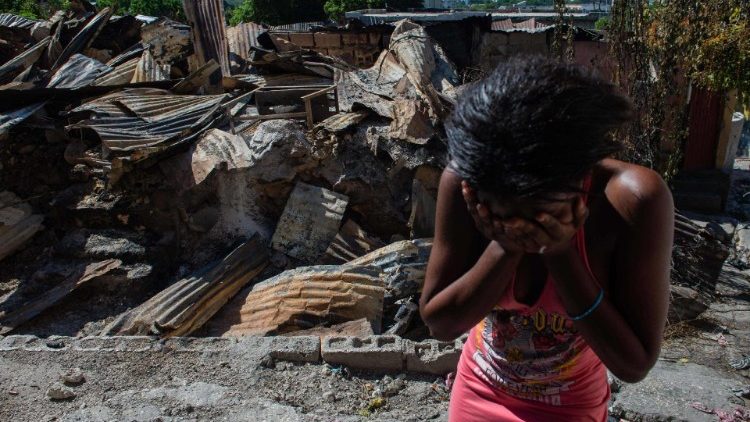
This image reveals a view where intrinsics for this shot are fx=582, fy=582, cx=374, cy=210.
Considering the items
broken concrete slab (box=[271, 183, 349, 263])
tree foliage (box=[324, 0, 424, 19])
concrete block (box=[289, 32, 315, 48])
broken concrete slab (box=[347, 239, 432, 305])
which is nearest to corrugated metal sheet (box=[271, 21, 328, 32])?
concrete block (box=[289, 32, 315, 48])

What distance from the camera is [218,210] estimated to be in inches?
232

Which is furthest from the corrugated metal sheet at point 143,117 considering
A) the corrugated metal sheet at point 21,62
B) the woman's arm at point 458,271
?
the woman's arm at point 458,271

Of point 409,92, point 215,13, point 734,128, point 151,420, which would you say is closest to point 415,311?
point 151,420

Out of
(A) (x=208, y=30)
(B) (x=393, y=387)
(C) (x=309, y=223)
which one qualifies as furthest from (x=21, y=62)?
(B) (x=393, y=387)

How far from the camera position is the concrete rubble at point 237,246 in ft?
11.7

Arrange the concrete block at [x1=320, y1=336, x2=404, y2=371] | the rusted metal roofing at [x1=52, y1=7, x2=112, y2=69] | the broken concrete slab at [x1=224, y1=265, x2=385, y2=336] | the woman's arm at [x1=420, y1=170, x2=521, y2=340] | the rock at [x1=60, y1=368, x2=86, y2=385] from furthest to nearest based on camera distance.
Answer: the rusted metal roofing at [x1=52, y1=7, x2=112, y2=69]
the broken concrete slab at [x1=224, y1=265, x2=385, y2=336]
the concrete block at [x1=320, y1=336, x2=404, y2=371]
the rock at [x1=60, y1=368, x2=86, y2=385]
the woman's arm at [x1=420, y1=170, x2=521, y2=340]

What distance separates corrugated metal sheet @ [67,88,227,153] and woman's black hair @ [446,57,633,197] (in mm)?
5075

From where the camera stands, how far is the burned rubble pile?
4.78m

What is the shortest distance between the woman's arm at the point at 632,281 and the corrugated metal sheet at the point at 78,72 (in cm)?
765

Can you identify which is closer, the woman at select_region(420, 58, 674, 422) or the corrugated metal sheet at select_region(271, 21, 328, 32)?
the woman at select_region(420, 58, 674, 422)

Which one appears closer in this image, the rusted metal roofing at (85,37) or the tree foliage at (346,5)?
the rusted metal roofing at (85,37)

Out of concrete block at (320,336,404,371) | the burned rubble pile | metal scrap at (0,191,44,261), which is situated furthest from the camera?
metal scrap at (0,191,44,261)

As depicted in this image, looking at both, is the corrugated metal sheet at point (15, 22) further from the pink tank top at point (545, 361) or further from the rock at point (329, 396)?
the pink tank top at point (545, 361)

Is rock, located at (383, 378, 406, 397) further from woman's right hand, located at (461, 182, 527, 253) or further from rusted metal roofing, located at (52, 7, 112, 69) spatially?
rusted metal roofing, located at (52, 7, 112, 69)
